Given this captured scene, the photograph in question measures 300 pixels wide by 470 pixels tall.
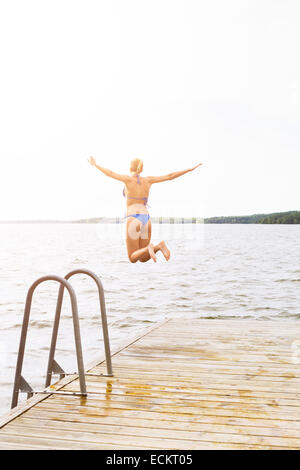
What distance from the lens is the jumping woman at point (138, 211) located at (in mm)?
5332

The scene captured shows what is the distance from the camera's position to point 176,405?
12.0ft

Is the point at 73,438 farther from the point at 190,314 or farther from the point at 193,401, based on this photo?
the point at 190,314

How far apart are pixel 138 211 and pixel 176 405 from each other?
7.69 feet

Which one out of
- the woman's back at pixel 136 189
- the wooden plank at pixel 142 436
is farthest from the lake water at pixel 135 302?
the wooden plank at pixel 142 436

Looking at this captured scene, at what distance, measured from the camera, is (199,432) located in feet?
10.4

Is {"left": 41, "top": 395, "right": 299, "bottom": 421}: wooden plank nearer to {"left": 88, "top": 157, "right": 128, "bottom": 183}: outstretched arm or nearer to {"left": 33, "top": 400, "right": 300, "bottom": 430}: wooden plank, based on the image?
{"left": 33, "top": 400, "right": 300, "bottom": 430}: wooden plank

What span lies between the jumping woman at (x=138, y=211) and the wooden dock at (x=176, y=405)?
0.99 metres

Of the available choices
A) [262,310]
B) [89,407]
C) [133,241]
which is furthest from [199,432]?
[262,310]

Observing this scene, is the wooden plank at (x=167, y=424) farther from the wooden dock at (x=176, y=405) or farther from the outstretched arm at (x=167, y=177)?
the outstretched arm at (x=167, y=177)

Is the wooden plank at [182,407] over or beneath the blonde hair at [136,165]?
beneath

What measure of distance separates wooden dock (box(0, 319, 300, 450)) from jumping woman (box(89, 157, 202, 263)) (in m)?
0.99

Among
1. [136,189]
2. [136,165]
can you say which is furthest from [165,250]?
[136,165]

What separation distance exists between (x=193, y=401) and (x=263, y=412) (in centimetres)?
49

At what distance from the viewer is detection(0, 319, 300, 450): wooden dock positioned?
3.06 meters
